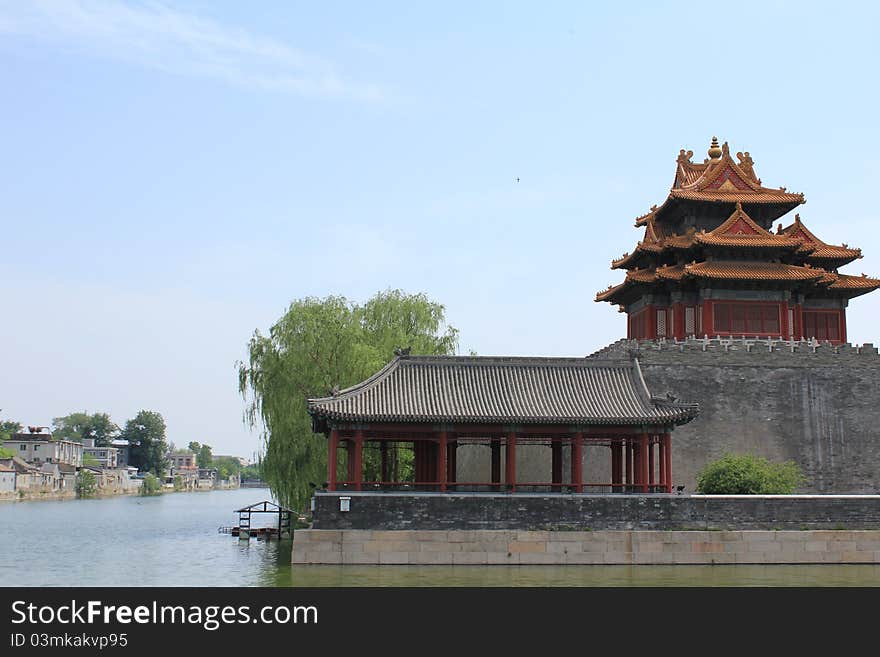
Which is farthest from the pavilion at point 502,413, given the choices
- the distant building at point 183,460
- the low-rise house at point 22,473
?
the distant building at point 183,460

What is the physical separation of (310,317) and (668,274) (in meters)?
13.1

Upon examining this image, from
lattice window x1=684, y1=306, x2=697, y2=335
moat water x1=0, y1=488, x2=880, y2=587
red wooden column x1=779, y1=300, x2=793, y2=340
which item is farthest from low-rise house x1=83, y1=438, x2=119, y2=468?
red wooden column x1=779, y1=300, x2=793, y2=340

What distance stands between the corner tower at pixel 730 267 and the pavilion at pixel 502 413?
8.31m

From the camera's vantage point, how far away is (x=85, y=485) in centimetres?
9688

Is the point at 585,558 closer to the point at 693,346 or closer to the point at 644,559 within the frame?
the point at 644,559

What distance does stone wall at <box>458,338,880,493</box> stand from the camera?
34.4m

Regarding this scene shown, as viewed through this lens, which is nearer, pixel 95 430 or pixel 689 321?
pixel 689 321

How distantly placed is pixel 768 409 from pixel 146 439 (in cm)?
9950

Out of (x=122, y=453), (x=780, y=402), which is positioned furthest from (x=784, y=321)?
(x=122, y=453)

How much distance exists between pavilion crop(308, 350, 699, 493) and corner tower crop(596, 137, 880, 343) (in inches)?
327

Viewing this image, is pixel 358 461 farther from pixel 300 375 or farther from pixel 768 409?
pixel 768 409

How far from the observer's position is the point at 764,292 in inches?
1457

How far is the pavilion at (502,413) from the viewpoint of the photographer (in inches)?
1060
